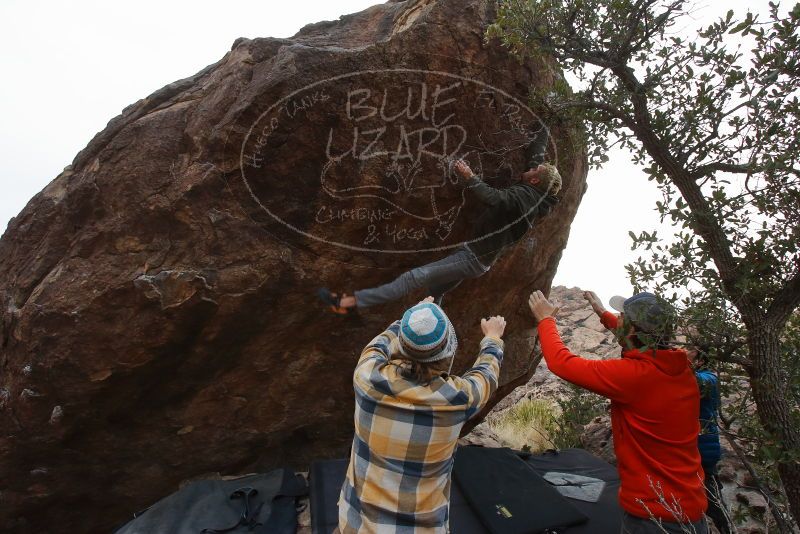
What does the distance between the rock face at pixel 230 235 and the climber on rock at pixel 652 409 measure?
1.97 m

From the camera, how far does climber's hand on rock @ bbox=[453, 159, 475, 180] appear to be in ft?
15.2

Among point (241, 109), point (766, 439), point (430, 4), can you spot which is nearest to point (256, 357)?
point (241, 109)

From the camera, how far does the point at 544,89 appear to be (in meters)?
4.95

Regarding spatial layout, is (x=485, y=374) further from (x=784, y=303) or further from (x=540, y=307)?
(x=784, y=303)

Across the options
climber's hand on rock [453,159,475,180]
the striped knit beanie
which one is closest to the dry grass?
climber's hand on rock [453,159,475,180]

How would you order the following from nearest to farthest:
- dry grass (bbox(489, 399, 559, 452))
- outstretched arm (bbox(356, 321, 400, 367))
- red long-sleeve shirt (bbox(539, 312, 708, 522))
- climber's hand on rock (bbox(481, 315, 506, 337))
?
outstretched arm (bbox(356, 321, 400, 367)) → red long-sleeve shirt (bbox(539, 312, 708, 522)) → climber's hand on rock (bbox(481, 315, 506, 337)) → dry grass (bbox(489, 399, 559, 452))

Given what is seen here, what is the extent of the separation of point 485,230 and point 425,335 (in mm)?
2368

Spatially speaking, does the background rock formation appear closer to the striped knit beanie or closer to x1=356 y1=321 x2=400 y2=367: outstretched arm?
the striped knit beanie

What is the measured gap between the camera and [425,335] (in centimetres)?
279

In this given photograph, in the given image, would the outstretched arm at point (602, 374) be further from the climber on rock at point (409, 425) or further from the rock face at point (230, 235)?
the rock face at point (230, 235)

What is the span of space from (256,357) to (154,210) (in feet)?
5.22

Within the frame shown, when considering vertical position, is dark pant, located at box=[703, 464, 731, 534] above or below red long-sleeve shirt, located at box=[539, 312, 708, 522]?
below

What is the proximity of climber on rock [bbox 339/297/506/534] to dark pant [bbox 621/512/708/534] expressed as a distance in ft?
4.28

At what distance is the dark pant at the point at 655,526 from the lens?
3240 millimetres
